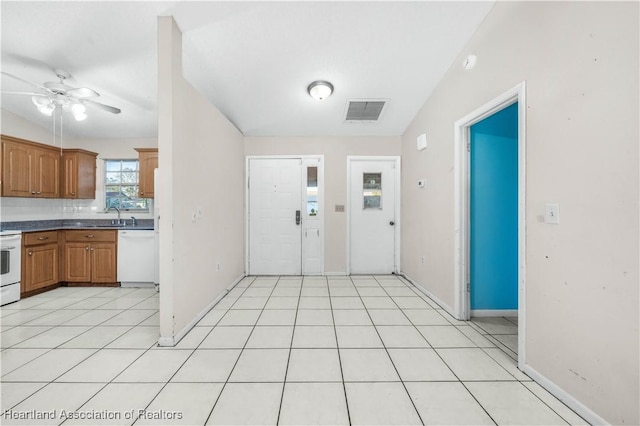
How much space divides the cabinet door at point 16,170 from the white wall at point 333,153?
2.98 meters

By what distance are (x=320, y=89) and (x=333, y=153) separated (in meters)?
1.43

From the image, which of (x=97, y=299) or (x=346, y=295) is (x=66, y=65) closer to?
(x=97, y=299)

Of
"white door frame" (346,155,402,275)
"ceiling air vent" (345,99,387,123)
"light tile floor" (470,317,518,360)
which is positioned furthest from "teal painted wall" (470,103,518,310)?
"white door frame" (346,155,402,275)

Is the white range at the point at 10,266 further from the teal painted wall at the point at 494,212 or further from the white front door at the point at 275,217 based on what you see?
the teal painted wall at the point at 494,212

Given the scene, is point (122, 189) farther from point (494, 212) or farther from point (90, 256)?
point (494, 212)

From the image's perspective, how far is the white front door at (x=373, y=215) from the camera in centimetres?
442

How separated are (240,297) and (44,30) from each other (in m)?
3.29

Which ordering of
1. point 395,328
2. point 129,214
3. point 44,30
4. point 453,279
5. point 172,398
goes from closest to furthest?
1. point 172,398
2. point 44,30
3. point 395,328
4. point 453,279
5. point 129,214

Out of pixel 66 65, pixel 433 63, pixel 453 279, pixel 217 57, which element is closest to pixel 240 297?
pixel 453 279

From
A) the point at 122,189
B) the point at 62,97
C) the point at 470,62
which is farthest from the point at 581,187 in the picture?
the point at 122,189

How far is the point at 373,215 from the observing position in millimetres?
4430

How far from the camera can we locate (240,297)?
3314mm

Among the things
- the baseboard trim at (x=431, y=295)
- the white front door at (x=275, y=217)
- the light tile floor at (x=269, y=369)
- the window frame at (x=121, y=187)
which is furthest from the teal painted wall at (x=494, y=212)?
the window frame at (x=121, y=187)

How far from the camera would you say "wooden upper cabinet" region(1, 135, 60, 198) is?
128 inches
